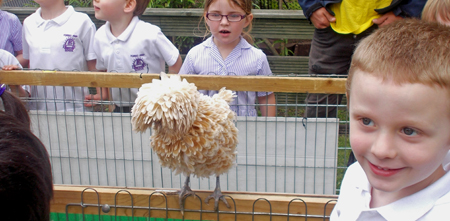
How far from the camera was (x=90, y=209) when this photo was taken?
1388mm

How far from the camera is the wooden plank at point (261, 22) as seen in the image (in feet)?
10.8

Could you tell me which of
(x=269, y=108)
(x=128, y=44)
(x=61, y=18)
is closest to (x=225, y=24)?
(x=269, y=108)

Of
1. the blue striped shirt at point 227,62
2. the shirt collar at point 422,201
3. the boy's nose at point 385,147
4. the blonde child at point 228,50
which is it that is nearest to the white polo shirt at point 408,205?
the shirt collar at point 422,201

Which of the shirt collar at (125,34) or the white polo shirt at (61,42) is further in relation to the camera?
the white polo shirt at (61,42)

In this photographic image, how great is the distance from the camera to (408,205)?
30.6 inches

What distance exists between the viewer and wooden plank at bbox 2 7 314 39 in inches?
130

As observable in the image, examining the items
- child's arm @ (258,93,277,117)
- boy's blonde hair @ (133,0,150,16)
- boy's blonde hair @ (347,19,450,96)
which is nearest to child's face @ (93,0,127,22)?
boy's blonde hair @ (133,0,150,16)

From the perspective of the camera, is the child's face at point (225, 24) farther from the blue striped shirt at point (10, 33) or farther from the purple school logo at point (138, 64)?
the blue striped shirt at point (10, 33)

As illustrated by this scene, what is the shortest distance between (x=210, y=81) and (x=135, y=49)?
95cm

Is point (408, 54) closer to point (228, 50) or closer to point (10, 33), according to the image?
point (228, 50)

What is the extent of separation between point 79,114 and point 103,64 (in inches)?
27.9

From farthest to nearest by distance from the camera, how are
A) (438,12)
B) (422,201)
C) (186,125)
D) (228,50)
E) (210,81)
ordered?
1. (228,50)
2. (438,12)
3. (210,81)
4. (186,125)
5. (422,201)

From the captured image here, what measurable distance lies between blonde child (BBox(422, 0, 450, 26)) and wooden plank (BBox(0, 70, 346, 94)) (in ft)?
2.28

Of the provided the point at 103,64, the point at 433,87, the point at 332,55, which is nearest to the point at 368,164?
the point at 433,87
